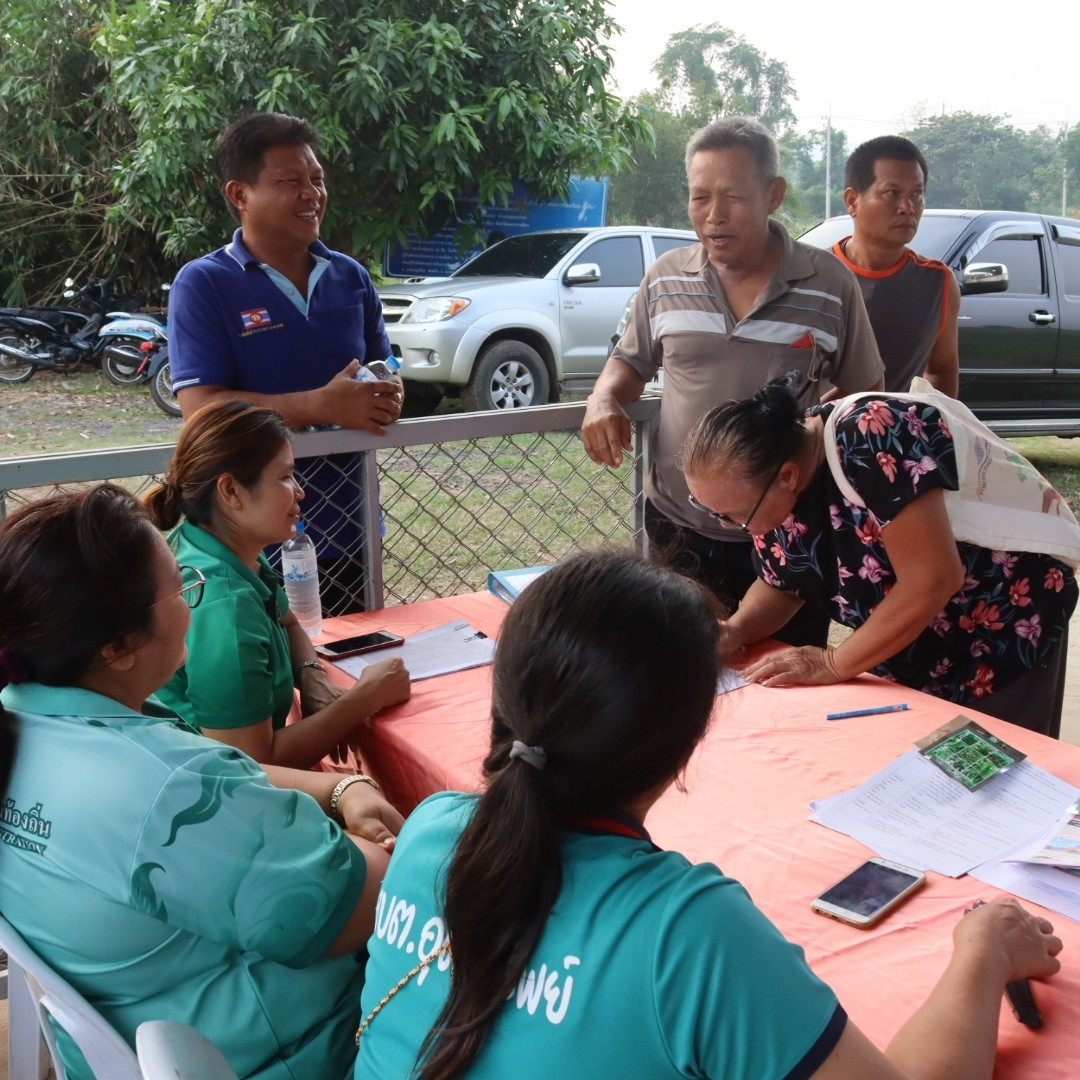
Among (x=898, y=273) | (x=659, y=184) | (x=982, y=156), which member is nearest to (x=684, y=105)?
(x=659, y=184)

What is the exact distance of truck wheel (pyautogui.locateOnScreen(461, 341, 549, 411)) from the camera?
812 cm

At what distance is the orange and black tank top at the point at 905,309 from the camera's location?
3354 mm

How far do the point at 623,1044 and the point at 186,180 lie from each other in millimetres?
10500

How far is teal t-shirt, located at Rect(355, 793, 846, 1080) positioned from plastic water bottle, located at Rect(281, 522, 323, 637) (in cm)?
165

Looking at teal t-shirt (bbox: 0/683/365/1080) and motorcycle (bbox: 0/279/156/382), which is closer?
teal t-shirt (bbox: 0/683/365/1080)

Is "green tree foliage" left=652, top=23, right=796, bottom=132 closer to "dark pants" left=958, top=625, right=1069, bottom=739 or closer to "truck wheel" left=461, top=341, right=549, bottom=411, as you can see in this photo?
"truck wheel" left=461, top=341, right=549, bottom=411

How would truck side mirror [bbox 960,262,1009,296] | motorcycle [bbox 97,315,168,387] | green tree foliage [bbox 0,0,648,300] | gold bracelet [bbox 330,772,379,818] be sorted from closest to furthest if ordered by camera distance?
1. gold bracelet [bbox 330,772,379,818]
2. truck side mirror [bbox 960,262,1009,296]
3. green tree foliage [bbox 0,0,648,300]
4. motorcycle [bbox 97,315,168,387]

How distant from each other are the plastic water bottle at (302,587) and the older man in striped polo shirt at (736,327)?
2.58 ft

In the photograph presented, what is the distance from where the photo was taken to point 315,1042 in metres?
1.30

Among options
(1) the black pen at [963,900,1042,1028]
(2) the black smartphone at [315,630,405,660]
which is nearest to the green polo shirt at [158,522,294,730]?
(2) the black smartphone at [315,630,405,660]

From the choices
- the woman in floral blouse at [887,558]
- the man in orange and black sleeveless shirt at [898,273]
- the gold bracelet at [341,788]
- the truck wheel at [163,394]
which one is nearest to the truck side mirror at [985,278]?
the man in orange and black sleeveless shirt at [898,273]

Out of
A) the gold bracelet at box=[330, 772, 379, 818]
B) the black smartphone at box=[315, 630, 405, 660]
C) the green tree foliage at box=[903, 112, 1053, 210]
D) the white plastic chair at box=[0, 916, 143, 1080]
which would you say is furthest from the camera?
the green tree foliage at box=[903, 112, 1053, 210]

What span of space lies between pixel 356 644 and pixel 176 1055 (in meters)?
1.41

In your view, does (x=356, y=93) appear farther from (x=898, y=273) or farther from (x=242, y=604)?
(x=242, y=604)
